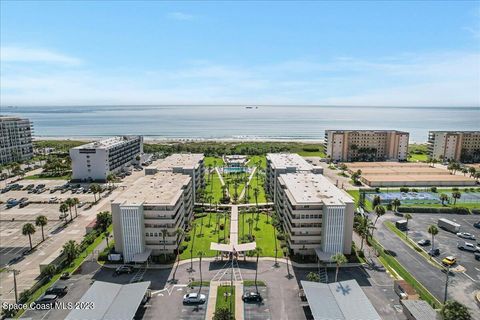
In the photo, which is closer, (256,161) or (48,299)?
(48,299)

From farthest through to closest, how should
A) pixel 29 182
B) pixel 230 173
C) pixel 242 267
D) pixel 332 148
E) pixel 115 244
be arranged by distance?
pixel 332 148 < pixel 230 173 < pixel 29 182 < pixel 115 244 < pixel 242 267

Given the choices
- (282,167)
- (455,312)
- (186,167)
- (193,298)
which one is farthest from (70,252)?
(455,312)

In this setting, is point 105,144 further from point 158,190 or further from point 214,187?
point 158,190

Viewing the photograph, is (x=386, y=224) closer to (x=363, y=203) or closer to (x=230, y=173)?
(x=363, y=203)

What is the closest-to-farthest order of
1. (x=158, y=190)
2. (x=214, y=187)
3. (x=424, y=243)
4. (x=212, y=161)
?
1. (x=424, y=243)
2. (x=158, y=190)
3. (x=214, y=187)
4. (x=212, y=161)

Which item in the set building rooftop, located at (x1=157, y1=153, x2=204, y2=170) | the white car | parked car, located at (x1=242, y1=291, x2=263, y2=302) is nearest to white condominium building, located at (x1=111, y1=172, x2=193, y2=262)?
parked car, located at (x1=242, y1=291, x2=263, y2=302)

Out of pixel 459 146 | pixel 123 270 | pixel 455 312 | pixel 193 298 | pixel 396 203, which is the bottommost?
pixel 123 270

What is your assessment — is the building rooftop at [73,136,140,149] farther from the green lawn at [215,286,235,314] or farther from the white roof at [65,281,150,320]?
the green lawn at [215,286,235,314]

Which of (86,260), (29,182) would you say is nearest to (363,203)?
(86,260)
